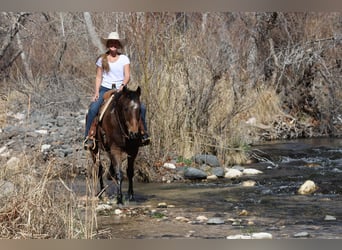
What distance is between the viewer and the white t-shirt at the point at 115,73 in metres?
8.27

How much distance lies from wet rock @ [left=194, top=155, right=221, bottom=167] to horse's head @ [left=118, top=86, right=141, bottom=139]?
3554mm

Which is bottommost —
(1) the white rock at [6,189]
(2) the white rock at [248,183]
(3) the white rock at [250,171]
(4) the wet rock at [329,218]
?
(4) the wet rock at [329,218]

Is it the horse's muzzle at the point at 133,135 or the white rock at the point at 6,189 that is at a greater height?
the horse's muzzle at the point at 133,135

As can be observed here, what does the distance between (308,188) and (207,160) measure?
250 centimetres

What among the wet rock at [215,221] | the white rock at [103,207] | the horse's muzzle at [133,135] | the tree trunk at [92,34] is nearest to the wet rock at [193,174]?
the white rock at [103,207]

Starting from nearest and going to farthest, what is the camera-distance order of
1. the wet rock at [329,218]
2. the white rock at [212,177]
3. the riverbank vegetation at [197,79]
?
1. the wet rock at [329,218]
2. the riverbank vegetation at [197,79]
3. the white rock at [212,177]

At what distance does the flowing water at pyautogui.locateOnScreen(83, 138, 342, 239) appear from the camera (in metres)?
6.68

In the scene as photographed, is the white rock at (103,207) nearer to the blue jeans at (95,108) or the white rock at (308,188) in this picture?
the blue jeans at (95,108)

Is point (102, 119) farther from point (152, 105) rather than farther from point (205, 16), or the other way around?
point (205, 16)

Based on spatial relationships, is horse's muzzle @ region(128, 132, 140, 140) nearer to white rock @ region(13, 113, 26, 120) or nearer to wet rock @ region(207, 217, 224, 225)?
wet rock @ region(207, 217, 224, 225)

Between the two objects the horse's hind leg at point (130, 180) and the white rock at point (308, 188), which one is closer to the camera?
the horse's hind leg at point (130, 180)

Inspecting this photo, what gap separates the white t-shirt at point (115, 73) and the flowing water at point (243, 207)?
4.99 feet

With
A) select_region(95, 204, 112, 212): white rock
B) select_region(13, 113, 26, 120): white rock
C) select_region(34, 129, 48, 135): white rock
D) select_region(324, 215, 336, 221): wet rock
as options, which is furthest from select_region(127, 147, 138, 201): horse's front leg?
select_region(13, 113, 26, 120): white rock

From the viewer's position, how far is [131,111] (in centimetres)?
779
